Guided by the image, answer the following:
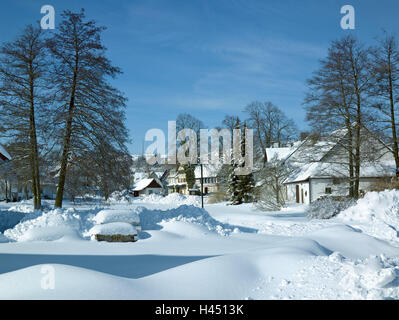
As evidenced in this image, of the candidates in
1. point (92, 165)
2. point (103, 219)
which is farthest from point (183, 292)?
point (92, 165)

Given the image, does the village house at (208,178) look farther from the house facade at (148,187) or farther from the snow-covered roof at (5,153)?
the snow-covered roof at (5,153)

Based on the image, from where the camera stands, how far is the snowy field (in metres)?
5.80

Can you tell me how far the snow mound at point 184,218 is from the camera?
16.4 metres

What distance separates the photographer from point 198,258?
10250 millimetres

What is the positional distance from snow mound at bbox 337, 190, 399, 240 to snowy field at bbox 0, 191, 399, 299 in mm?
44

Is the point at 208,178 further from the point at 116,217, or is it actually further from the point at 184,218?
the point at 116,217

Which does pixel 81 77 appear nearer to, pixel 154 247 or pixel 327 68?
pixel 154 247

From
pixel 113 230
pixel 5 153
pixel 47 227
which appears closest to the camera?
pixel 113 230

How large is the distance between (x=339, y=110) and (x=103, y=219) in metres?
16.3

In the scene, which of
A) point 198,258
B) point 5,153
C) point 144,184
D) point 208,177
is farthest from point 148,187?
point 198,258

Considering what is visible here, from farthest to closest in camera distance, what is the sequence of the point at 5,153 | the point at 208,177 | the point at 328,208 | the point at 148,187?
the point at 148,187 → the point at 208,177 → the point at 5,153 → the point at 328,208

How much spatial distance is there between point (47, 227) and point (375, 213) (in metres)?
14.7

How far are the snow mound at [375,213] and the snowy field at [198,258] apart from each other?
44 millimetres

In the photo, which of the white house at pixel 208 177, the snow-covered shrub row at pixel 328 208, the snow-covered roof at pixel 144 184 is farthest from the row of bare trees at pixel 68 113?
the snow-covered roof at pixel 144 184
